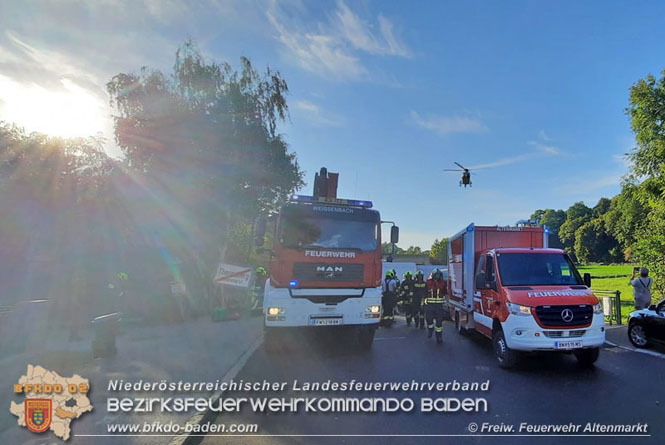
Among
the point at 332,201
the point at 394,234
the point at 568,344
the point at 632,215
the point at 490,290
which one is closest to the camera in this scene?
the point at 568,344

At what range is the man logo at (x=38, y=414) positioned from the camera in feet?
14.5

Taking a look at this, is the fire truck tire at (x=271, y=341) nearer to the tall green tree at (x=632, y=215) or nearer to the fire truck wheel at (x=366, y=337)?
the fire truck wheel at (x=366, y=337)

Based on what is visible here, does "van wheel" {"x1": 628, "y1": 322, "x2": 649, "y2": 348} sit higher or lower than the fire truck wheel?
higher

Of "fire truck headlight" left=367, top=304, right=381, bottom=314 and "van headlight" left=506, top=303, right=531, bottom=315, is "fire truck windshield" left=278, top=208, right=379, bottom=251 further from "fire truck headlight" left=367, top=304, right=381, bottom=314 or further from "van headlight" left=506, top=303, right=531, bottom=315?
"van headlight" left=506, top=303, right=531, bottom=315

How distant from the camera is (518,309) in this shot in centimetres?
688

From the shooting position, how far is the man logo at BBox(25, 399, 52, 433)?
4.43 meters

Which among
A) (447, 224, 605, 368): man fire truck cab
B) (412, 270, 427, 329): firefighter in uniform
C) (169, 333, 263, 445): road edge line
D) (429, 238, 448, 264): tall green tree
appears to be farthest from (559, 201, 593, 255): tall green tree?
(169, 333, 263, 445): road edge line

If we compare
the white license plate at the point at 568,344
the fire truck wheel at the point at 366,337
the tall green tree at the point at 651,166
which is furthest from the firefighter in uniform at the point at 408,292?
the tall green tree at the point at 651,166

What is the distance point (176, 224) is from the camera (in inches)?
704

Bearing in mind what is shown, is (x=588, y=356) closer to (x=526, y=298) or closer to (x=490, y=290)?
(x=526, y=298)

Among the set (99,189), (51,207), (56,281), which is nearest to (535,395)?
(56,281)

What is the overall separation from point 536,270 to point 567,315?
131 centimetres

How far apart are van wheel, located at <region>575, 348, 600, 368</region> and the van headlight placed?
1323 millimetres

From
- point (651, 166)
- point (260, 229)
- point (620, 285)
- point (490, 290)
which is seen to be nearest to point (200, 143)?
point (260, 229)
